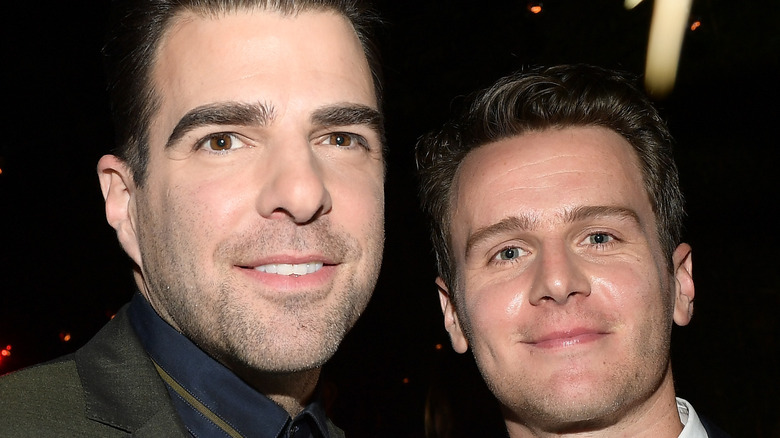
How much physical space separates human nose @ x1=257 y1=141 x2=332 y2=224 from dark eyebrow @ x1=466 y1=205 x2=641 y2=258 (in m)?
0.83

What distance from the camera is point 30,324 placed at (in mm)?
4074

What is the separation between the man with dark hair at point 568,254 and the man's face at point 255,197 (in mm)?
647

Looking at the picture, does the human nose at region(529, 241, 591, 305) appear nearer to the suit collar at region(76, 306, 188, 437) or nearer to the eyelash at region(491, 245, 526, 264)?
the eyelash at region(491, 245, 526, 264)

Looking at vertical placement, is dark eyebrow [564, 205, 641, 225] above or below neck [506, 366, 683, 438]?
above

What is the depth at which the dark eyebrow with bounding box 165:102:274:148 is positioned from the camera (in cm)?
214

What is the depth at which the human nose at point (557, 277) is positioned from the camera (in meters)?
2.60

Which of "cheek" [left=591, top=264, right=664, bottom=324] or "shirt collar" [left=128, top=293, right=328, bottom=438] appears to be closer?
"shirt collar" [left=128, top=293, right=328, bottom=438]

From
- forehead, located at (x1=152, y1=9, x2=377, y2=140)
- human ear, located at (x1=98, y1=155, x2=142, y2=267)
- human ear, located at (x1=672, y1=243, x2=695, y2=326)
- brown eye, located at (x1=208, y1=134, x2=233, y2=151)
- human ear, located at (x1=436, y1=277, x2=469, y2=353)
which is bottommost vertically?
human ear, located at (x1=436, y1=277, x2=469, y2=353)

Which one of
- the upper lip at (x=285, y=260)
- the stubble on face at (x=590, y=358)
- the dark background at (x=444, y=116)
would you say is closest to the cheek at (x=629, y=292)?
the stubble on face at (x=590, y=358)

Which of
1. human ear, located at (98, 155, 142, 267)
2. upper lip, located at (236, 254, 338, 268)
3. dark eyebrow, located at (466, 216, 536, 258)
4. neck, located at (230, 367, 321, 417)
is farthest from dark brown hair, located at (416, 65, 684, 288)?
human ear, located at (98, 155, 142, 267)

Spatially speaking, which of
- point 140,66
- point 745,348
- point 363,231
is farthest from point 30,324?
point 745,348

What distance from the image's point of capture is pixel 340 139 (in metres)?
2.35

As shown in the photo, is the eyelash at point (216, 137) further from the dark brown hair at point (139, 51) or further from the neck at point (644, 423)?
the neck at point (644, 423)

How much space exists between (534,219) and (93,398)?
5.12 ft
